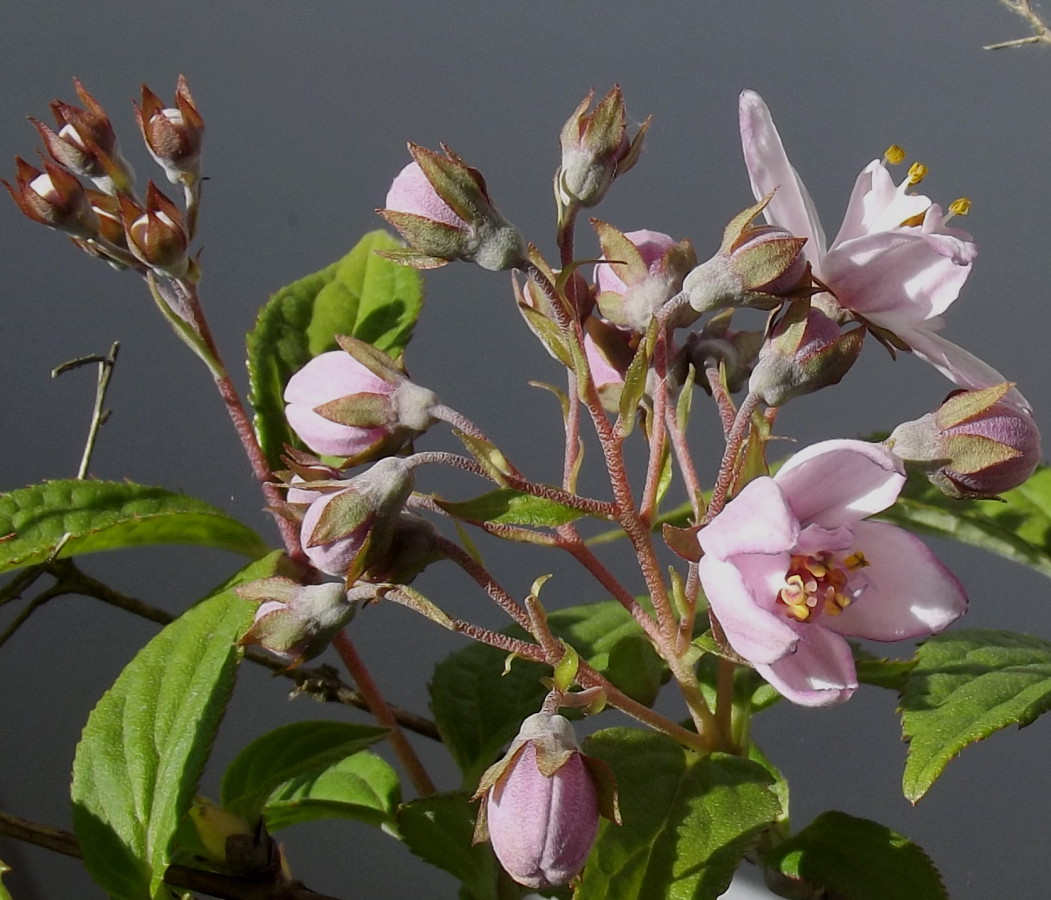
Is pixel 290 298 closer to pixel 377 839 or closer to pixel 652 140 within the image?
pixel 652 140

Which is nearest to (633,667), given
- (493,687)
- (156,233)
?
(493,687)

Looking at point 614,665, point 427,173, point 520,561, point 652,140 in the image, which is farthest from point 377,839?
point 427,173

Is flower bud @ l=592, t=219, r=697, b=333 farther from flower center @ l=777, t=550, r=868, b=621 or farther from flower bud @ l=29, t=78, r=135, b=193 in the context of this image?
flower bud @ l=29, t=78, r=135, b=193

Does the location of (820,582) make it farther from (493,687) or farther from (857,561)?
(493,687)

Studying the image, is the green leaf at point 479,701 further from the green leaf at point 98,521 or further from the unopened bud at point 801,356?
the unopened bud at point 801,356

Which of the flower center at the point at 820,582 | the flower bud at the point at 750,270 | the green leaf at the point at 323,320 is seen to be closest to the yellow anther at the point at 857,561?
the flower center at the point at 820,582
